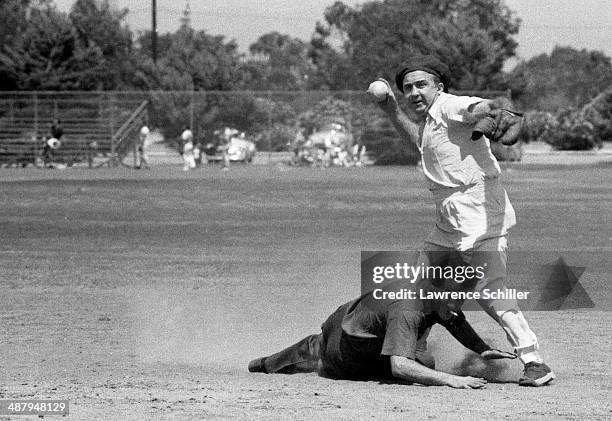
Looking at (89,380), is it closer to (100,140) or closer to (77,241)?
(77,241)

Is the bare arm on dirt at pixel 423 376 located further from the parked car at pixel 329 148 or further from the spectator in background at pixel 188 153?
the parked car at pixel 329 148

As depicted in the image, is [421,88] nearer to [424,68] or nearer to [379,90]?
[424,68]

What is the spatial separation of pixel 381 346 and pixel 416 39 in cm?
5448

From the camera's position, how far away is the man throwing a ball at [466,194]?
680cm

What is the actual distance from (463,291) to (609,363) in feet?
5.16

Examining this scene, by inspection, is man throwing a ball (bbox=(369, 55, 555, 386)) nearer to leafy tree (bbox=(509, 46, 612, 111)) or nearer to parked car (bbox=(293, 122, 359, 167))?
parked car (bbox=(293, 122, 359, 167))

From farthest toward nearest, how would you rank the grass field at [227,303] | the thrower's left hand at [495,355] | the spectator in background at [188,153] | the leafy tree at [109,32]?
the leafy tree at [109,32] → the spectator in background at [188,153] → the thrower's left hand at [495,355] → the grass field at [227,303]

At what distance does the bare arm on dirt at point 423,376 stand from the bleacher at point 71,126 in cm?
4103

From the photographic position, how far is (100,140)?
47938mm

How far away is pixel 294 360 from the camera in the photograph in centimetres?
758

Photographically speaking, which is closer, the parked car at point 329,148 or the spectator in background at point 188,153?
the spectator in background at point 188,153

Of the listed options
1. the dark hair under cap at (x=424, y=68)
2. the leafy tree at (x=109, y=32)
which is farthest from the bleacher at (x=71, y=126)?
the dark hair under cap at (x=424, y=68)

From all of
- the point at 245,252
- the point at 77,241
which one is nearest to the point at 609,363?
the point at 245,252

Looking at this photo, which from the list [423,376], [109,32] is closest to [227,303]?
[423,376]
